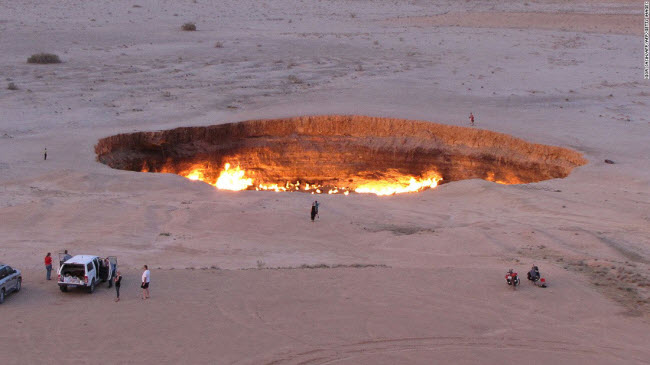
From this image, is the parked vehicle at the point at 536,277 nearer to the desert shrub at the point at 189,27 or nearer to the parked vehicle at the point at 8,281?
the parked vehicle at the point at 8,281

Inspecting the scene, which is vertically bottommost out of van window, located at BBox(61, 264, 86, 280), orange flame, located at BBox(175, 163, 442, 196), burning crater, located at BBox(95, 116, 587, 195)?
van window, located at BBox(61, 264, 86, 280)

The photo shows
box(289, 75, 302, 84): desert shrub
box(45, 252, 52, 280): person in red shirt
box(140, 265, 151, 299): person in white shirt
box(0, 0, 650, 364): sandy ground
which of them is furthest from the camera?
box(289, 75, 302, 84): desert shrub

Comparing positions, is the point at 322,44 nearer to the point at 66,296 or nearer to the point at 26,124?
the point at 26,124

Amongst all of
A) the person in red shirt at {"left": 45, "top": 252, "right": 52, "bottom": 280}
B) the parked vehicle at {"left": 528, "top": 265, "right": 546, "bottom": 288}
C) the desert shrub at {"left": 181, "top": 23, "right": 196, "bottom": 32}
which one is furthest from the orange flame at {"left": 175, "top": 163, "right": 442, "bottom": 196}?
the desert shrub at {"left": 181, "top": 23, "right": 196, "bottom": 32}

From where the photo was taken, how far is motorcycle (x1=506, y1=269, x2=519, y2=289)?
604 inches

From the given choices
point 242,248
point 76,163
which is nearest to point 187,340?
point 242,248

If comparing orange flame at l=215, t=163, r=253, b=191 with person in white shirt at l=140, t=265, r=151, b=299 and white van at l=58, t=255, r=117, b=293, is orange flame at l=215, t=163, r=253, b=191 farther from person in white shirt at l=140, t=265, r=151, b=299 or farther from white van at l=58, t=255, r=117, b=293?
person in white shirt at l=140, t=265, r=151, b=299

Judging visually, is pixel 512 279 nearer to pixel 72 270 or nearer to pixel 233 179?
pixel 72 270

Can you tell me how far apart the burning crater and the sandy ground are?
949mm

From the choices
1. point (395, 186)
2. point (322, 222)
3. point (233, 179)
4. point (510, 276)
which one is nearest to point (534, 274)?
point (510, 276)

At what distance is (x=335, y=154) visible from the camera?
30.4 metres

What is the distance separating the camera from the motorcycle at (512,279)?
15.3 m

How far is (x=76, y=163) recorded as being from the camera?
24.9 m

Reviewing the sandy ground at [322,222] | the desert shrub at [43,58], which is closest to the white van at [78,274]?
the sandy ground at [322,222]
